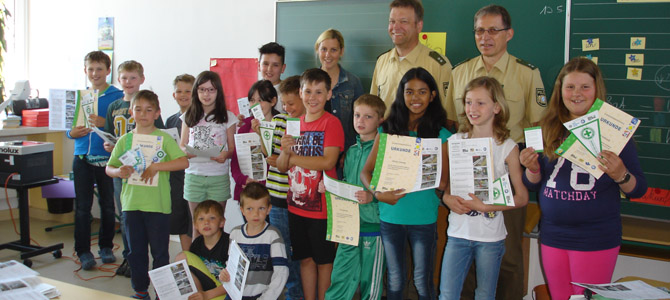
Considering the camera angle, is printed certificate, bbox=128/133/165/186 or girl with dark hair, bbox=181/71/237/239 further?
girl with dark hair, bbox=181/71/237/239

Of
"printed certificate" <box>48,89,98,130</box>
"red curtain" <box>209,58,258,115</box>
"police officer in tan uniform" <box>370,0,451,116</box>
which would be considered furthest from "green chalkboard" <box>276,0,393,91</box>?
"printed certificate" <box>48,89,98,130</box>

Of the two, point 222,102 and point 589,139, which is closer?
point 589,139

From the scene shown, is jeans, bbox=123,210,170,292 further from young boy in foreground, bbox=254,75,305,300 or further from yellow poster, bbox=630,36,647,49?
yellow poster, bbox=630,36,647,49

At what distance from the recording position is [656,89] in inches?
113

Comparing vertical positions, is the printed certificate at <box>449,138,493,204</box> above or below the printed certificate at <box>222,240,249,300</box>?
above

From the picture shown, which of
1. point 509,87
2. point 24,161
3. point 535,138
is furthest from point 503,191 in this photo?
point 24,161

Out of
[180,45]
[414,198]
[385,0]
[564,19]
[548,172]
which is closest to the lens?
[548,172]

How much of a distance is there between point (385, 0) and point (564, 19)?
1189 mm

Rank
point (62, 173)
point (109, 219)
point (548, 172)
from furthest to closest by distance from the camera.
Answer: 1. point (62, 173)
2. point (109, 219)
3. point (548, 172)

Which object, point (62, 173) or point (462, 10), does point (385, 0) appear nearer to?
point (462, 10)

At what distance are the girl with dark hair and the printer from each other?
1.55 m

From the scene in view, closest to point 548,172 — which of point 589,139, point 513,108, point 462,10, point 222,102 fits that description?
point 589,139

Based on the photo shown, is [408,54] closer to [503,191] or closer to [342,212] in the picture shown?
[342,212]

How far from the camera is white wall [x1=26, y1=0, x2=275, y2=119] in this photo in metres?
4.29
